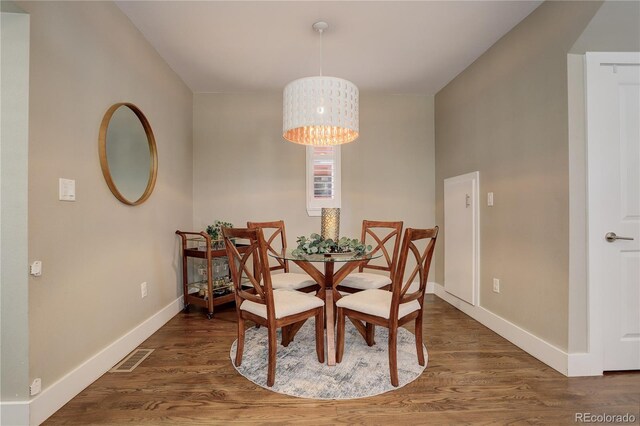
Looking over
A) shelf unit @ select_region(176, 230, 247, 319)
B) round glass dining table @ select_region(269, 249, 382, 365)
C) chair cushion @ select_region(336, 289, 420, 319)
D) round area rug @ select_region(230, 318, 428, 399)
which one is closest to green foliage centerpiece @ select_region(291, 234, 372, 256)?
round glass dining table @ select_region(269, 249, 382, 365)

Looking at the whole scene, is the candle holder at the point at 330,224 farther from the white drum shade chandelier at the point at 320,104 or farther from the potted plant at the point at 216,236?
the potted plant at the point at 216,236

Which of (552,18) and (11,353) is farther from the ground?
(552,18)

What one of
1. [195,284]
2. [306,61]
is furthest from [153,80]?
[195,284]

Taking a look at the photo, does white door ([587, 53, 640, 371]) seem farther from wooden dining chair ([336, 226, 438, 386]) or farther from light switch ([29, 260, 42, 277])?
light switch ([29, 260, 42, 277])

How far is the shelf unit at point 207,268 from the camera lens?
9.46 ft

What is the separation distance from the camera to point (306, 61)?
289 centimetres

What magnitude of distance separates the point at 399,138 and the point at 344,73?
110 cm

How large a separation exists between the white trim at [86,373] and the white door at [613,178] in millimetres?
3089

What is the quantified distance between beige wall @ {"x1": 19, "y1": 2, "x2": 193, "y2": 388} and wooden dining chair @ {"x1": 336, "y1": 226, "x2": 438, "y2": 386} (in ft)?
5.10

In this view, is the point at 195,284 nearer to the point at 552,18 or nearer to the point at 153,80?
the point at 153,80

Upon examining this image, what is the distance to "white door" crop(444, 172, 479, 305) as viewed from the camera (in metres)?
2.87

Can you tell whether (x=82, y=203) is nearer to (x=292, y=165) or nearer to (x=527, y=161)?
(x=292, y=165)
